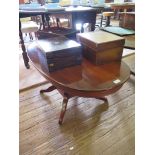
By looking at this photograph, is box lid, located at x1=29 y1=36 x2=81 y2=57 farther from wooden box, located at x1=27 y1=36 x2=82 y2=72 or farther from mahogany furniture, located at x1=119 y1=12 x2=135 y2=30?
mahogany furniture, located at x1=119 y1=12 x2=135 y2=30

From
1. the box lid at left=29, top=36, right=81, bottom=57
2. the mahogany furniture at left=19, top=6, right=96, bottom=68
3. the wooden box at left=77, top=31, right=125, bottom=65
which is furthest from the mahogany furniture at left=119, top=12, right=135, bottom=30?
the box lid at left=29, top=36, right=81, bottom=57

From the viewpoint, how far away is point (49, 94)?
166cm

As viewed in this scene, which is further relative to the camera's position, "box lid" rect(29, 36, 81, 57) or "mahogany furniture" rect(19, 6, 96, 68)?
"mahogany furniture" rect(19, 6, 96, 68)

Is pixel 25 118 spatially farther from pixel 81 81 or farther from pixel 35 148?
pixel 81 81

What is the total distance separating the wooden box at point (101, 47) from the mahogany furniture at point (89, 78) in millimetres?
42

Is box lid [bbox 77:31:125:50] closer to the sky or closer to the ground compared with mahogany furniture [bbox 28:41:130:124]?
closer to the sky

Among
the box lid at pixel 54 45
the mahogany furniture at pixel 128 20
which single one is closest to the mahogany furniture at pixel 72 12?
the mahogany furniture at pixel 128 20

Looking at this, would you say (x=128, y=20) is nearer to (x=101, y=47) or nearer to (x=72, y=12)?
(x=72, y=12)

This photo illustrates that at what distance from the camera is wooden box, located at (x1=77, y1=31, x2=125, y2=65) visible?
1.16 meters

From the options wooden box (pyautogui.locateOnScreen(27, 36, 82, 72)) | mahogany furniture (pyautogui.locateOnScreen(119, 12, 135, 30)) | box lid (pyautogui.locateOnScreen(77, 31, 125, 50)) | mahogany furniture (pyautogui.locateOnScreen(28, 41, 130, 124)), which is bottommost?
mahogany furniture (pyautogui.locateOnScreen(28, 41, 130, 124))

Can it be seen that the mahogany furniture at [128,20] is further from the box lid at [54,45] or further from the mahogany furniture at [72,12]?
the box lid at [54,45]

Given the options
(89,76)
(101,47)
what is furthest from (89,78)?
(101,47)
